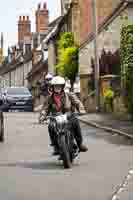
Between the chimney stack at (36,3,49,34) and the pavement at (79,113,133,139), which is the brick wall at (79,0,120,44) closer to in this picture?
the pavement at (79,113,133,139)

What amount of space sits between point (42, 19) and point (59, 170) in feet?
235

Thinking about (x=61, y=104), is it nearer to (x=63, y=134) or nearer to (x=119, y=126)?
(x=63, y=134)

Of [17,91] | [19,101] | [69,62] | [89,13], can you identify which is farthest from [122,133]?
[89,13]

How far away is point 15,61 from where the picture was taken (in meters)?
108

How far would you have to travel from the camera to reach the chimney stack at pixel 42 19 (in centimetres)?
8125

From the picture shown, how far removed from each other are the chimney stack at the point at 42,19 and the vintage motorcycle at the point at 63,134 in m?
67.4

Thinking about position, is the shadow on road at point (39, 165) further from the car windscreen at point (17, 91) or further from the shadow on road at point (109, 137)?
the car windscreen at point (17, 91)

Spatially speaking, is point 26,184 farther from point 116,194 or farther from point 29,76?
point 29,76

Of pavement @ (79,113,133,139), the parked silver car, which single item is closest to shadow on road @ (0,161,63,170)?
pavement @ (79,113,133,139)

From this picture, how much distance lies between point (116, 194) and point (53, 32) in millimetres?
58440

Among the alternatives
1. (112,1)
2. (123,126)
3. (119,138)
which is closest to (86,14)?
(112,1)

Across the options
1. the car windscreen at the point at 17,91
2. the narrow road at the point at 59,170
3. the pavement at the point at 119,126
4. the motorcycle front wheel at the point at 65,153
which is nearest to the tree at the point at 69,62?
the car windscreen at the point at 17,91

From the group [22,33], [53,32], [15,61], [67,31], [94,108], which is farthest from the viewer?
[15,61]

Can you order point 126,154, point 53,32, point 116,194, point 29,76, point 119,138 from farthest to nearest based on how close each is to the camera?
point 29,76, point 53,32, point 119,138, point 126,154, point 116,194
